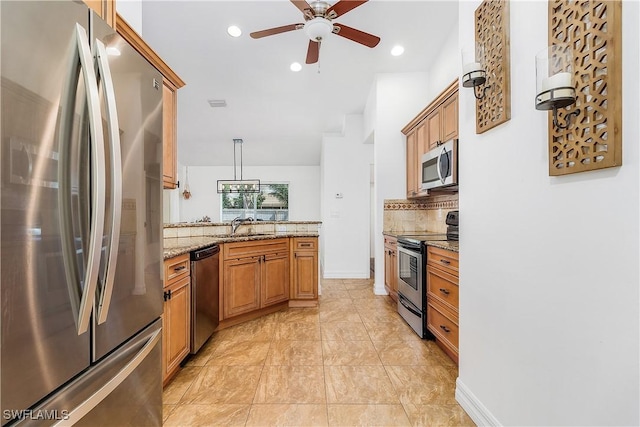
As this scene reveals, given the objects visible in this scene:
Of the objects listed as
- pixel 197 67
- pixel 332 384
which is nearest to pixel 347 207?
pixel 197 67

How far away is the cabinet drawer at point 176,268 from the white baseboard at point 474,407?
189 cm

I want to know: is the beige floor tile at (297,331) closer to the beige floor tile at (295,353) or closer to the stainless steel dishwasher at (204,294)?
the beige floor tile at (295,353)

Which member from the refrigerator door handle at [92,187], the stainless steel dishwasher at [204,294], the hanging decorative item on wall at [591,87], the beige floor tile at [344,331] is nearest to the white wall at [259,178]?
the beige floor tile at [344,331]

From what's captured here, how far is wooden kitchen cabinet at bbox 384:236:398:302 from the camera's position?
357 cm

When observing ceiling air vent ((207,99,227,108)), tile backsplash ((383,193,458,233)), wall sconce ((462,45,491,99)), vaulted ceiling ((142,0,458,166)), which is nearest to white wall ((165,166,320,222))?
vaulted ceiling ((142,0,458,166))

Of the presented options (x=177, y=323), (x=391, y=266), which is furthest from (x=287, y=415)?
(x=391, y=266)

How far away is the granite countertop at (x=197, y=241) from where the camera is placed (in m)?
2.03

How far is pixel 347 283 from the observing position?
4852 mm

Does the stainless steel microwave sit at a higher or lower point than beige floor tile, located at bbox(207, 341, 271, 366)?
higher

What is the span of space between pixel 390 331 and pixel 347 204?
9.62 ft

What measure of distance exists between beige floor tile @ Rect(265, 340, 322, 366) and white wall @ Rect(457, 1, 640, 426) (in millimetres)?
1060

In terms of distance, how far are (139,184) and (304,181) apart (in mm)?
7425

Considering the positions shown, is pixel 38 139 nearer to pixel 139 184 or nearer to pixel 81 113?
pixel 81 113

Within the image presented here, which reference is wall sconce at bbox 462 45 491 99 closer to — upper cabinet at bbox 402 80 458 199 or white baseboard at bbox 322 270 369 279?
upper cabinet at bbox 402 80 458 199
